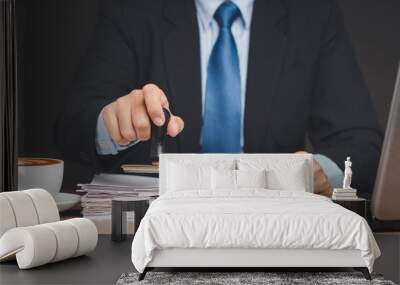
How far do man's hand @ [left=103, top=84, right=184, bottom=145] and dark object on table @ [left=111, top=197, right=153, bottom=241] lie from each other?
946 mm

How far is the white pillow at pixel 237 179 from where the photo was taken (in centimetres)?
610

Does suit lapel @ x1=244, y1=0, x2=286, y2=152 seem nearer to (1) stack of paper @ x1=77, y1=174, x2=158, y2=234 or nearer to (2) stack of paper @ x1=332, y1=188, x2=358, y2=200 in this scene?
(2) stack of paper @ x1=332, y1=188, x2=358, y2=200

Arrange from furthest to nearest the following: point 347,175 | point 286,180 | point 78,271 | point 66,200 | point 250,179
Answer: point 66,200, point 347,175, point 286,180, point 250,179, point 78,271

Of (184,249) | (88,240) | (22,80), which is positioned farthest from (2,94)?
(184,249)

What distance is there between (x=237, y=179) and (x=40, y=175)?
234 centimetres

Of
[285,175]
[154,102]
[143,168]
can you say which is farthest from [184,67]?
[285,175]

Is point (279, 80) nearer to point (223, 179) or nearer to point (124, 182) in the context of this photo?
point (223, 179)

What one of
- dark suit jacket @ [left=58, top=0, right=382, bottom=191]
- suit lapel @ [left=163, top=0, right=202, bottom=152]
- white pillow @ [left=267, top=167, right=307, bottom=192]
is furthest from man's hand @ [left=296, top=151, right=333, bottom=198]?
Answer: suit lapel @ [left=163, top=0, right=202, bottom=152]

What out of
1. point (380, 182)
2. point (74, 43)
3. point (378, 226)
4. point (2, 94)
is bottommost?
point (378, 226)

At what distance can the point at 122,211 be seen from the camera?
6301 millimetres

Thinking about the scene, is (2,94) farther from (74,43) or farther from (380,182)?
(380,182)

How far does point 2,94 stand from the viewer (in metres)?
6.72

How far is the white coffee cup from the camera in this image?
7070 mm

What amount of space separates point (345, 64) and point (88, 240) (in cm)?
348
